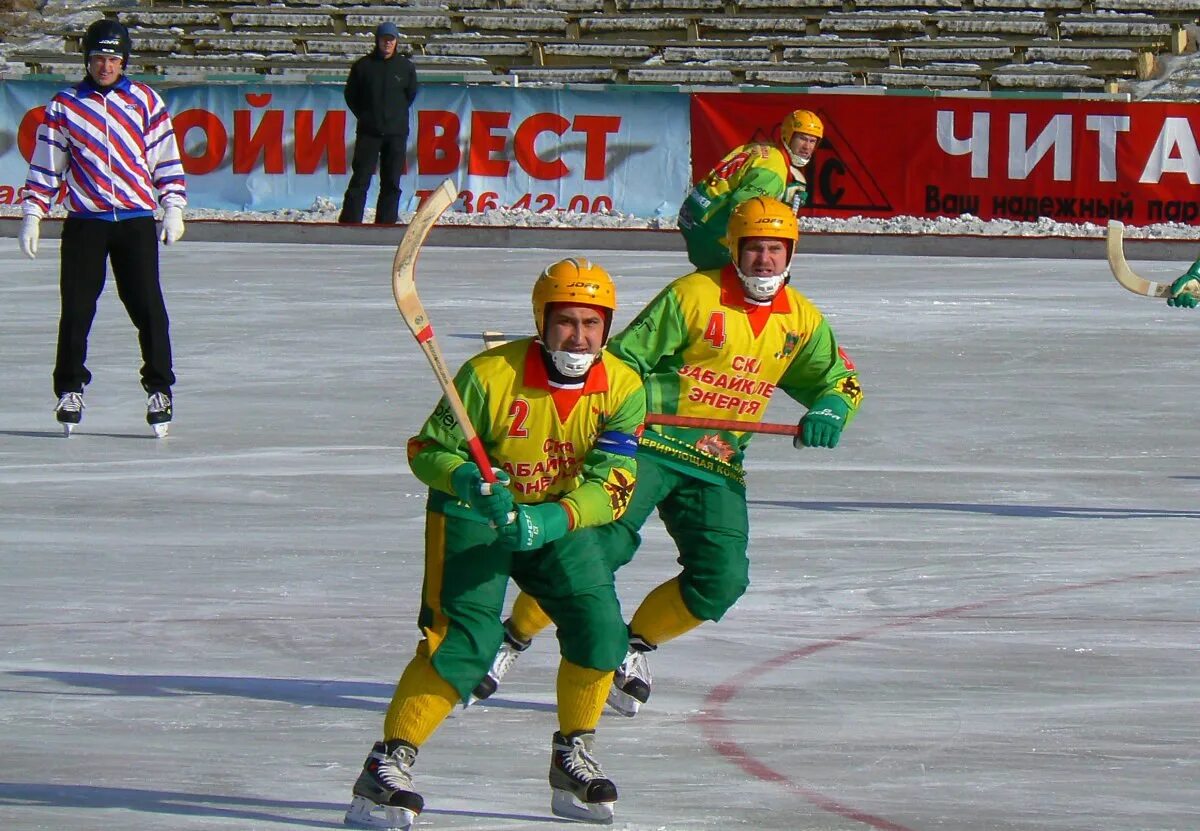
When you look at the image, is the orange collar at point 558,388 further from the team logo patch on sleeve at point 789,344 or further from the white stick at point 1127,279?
the white stick at point 1127,279

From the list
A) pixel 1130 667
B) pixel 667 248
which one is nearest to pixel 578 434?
pixel 1130 667

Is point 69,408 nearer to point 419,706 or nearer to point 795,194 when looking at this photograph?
point 795,194

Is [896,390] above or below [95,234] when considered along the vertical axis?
below

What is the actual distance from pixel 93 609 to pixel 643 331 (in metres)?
2.15

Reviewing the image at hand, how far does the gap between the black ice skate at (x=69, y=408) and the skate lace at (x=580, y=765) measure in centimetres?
619

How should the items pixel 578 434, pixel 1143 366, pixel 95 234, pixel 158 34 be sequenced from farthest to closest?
pixel 158 34 < pixel 1143 366 < pixel 95 234 < pixel 578 434

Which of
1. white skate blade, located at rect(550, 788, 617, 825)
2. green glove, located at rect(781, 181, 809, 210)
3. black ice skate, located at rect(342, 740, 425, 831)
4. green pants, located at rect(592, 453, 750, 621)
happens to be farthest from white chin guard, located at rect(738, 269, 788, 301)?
green glove, located at rect(781, 181, 809, 210)

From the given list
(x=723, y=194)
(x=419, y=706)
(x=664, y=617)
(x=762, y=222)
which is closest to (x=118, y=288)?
(x=723, y=194)

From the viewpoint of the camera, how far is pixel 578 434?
4930mm

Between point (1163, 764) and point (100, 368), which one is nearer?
point (1163, 764)

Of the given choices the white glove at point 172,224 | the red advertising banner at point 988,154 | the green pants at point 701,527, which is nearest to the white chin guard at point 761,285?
the green pants at point 701,527

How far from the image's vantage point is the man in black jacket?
20672mm

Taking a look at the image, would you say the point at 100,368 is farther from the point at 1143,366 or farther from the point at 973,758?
the point at 973,758

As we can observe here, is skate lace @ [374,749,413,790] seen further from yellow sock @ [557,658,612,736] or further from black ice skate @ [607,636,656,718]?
black ice skate @ [607,636,656,718]
